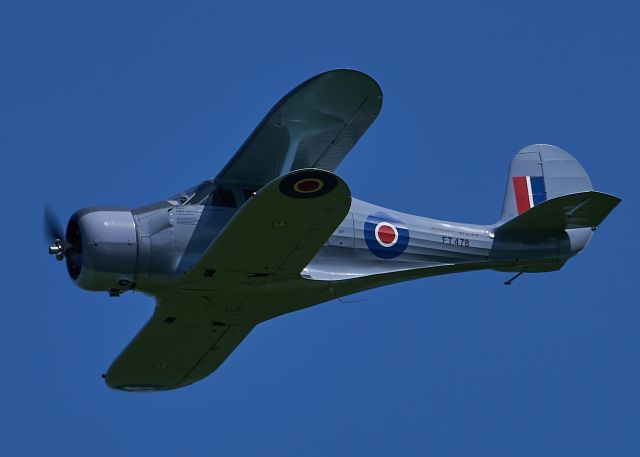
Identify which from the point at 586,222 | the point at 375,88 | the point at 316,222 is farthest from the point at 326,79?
the point at 586,222

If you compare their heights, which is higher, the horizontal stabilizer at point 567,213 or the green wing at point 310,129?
the green wing at point 310,129

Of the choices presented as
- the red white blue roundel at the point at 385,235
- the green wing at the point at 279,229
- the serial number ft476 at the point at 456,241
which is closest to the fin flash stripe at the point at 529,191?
the serial number ft476 at the point at 456,241

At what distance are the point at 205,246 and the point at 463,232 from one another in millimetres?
3852

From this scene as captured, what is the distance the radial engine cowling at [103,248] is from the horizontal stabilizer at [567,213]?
530 centimetres

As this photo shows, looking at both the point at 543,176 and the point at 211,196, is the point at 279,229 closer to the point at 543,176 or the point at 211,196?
the point at 211,196

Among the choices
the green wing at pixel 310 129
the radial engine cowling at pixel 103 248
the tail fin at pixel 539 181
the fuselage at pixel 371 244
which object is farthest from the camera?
the tail fin at pixel 539 181

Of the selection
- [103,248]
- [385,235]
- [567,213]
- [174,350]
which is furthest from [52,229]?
[567,213]

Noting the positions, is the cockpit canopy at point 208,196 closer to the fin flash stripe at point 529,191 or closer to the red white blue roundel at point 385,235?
the red white blue roundel at point 385,235

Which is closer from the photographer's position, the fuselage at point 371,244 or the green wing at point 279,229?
the green wing at point 279,229

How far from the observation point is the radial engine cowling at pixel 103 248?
15.3 metres

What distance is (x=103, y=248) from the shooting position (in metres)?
15.3

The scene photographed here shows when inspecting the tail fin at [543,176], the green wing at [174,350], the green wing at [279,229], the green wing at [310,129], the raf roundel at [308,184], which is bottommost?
the green wing at [174,350]

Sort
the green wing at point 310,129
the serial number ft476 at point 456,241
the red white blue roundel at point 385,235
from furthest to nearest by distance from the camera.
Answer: the serial number ft476 at point 456,241, the red white blue roundel at point 385,235, the green wing at point 310,129

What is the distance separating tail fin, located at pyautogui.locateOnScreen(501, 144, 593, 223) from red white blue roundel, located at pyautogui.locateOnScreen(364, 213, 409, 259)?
9.35 feet
